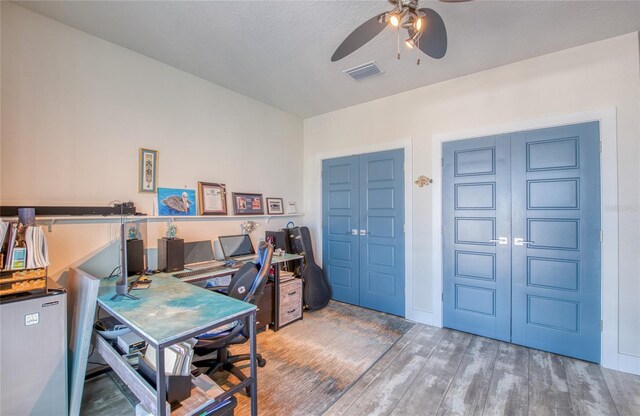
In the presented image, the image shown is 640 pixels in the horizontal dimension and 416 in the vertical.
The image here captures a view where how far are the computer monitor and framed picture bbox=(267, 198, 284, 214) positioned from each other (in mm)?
1051

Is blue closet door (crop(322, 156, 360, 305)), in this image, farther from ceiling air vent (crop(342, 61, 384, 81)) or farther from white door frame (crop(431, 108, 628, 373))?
white door frame (crop(431, 108, 628, 373))

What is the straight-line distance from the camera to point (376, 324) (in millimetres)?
3352

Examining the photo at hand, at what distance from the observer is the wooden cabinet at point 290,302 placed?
10.5ft

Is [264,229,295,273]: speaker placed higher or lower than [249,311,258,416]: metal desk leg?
higher

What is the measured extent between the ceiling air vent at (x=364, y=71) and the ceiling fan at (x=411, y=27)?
3.18ft

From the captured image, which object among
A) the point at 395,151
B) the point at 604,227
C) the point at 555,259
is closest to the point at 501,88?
the point at 395,151

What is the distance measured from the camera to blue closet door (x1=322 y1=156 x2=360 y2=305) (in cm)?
398

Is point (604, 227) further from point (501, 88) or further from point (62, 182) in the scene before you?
point (62, 182)

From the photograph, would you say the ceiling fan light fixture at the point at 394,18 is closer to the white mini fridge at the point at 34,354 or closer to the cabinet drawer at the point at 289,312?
the white mini fridge at the point at 34,354

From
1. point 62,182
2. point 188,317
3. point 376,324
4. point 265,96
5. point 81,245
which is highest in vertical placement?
point 265,96

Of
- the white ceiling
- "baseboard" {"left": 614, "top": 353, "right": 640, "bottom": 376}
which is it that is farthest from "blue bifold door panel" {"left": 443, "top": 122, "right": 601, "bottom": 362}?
the white ceiling

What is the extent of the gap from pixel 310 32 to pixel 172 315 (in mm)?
2338

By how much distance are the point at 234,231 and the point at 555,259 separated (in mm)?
3392

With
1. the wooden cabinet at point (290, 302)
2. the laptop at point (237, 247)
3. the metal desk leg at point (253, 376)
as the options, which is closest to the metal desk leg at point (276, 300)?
the wooden cabinet at point (290, 302)
